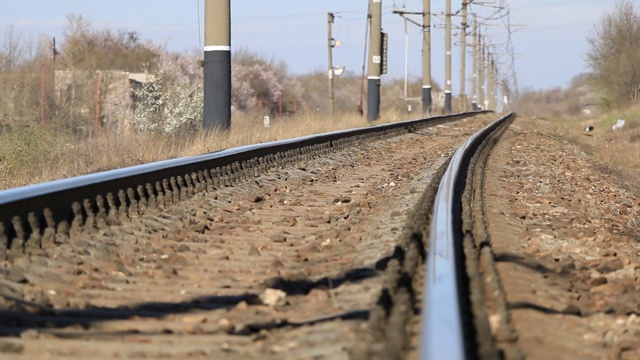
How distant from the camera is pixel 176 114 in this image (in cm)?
2552

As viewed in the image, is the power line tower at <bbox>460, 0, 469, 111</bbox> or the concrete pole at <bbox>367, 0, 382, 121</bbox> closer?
the concrete pole at <bbox>367, 0, 382, 121</bbox>

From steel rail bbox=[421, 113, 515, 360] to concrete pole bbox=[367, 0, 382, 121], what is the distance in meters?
29.1

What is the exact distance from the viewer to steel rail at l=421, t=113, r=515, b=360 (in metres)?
3.24

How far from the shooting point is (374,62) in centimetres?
3803

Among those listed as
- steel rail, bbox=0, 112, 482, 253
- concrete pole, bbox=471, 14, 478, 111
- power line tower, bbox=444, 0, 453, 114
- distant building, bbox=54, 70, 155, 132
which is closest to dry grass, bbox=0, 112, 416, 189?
steel rail, bbox=0, 112, 482, 253

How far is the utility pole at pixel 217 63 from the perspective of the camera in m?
18.1

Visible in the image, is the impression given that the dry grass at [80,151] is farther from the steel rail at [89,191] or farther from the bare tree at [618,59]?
the bare tree at [618,59]

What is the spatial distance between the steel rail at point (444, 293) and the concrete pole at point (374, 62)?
29.1 m

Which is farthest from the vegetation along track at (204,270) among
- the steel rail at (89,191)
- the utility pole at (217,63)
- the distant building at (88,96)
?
the distant building at (88,96)

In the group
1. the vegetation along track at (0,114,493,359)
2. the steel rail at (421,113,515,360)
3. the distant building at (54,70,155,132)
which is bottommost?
the vegetation along track at (0,114,493,359)

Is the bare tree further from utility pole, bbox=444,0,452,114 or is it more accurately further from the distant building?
the distant building

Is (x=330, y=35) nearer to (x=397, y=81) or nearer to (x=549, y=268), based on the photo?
(x=549, y=268)

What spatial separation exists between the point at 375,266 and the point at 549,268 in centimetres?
138

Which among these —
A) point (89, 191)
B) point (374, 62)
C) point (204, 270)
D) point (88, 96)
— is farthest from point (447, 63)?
point (204, 270)
